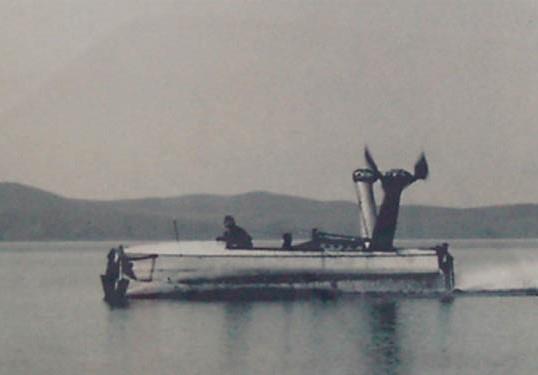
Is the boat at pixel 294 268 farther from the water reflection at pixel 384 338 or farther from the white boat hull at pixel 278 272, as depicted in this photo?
the water reflection at pixel 384 338

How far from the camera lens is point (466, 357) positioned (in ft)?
126

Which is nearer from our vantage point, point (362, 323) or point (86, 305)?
point (362, 323)

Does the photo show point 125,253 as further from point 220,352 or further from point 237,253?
point 220,352

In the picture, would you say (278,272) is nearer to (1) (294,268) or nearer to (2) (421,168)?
(1) (294,268)

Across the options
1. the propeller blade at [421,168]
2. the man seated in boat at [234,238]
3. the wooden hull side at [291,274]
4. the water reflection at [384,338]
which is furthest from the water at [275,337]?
the propeller blade at [421,168]

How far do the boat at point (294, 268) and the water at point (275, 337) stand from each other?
884 mm

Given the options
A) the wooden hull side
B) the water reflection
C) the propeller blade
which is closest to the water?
the water reflection

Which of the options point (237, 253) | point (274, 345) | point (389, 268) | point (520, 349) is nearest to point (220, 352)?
point (274, 345)

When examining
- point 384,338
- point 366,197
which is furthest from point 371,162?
point 384,338

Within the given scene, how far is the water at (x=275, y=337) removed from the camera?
36094 mm

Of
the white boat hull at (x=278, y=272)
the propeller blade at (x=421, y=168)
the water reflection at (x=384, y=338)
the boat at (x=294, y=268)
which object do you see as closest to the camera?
the water reflection at (x=384, y=338)

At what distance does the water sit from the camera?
1421 inches

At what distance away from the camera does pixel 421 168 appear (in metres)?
57.0

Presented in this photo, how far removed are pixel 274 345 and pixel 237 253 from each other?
13.3 meters
